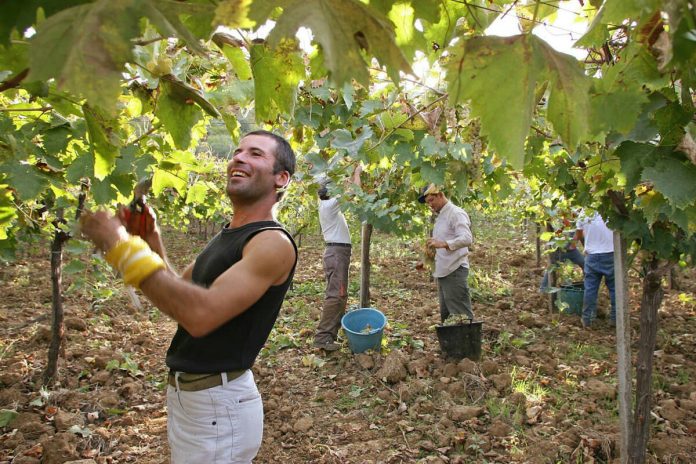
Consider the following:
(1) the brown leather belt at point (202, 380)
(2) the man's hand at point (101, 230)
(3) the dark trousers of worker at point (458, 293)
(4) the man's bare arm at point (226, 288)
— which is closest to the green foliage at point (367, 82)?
(2) the man's hand at point (101, 230)

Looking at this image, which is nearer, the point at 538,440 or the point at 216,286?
the point at 216,286

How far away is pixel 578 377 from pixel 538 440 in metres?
1.43

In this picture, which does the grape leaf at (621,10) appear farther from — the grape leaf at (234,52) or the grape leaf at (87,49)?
the grape leaf at (234,52)

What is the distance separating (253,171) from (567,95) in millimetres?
1496

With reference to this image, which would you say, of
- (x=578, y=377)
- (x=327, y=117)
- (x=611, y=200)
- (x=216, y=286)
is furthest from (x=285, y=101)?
(x=578, y=377)

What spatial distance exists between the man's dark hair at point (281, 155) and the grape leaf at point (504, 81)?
1.47 m

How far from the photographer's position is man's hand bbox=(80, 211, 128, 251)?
4.44ft

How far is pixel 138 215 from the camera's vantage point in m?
1.94

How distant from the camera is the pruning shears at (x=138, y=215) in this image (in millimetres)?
1911

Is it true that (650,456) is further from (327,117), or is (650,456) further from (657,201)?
(327,117)

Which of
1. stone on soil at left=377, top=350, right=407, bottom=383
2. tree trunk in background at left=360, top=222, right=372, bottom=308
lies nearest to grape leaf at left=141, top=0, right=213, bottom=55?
stone on soil at left=377, top=350, right=407, bottom=383

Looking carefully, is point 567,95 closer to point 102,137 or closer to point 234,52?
point 234,52

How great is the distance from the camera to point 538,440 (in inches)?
135

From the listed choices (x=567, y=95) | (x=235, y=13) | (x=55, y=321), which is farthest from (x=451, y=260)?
(x=235, y=13)
